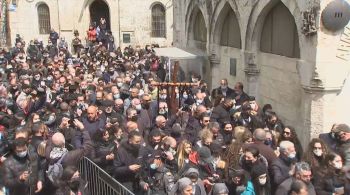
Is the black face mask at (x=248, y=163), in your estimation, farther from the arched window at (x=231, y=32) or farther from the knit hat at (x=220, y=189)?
the arched window at (x=231, y=32)

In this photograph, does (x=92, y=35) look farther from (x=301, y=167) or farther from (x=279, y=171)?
(x=301, y=167)

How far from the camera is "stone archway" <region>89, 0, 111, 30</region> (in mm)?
29547

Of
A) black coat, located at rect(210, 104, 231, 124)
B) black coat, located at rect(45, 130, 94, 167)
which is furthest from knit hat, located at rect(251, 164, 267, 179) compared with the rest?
black coat, located at rect(210, 104, 231, 124)

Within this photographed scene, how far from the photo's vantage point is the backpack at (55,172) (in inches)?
236

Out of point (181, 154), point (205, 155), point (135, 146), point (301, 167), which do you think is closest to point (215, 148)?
point (205, 155)

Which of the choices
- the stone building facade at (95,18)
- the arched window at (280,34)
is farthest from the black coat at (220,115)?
the stone building facade at (95,18)

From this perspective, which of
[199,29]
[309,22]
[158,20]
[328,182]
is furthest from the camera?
[158,20]

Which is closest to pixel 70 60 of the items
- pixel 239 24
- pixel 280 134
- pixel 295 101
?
pixel 239 24

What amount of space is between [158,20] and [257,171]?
24774 millimetres

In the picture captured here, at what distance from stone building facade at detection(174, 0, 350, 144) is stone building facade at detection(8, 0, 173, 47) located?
1298cm

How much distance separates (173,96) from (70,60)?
30.9 feet

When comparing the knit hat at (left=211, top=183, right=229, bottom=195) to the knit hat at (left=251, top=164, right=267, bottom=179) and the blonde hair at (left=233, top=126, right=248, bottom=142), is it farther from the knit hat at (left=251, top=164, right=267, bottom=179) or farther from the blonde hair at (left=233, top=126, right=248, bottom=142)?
the blonde hair at (left=233, top=126, right=248, bottom=142)

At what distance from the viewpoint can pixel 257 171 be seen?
570 centimetres

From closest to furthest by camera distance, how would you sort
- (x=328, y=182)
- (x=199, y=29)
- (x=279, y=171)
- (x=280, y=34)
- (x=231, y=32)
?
1. (x=328, y=182)
2. (x=279, y=171)
3. (x=280, y=34)
4. (x=231, y=32)
5. (x=199, y=29)
